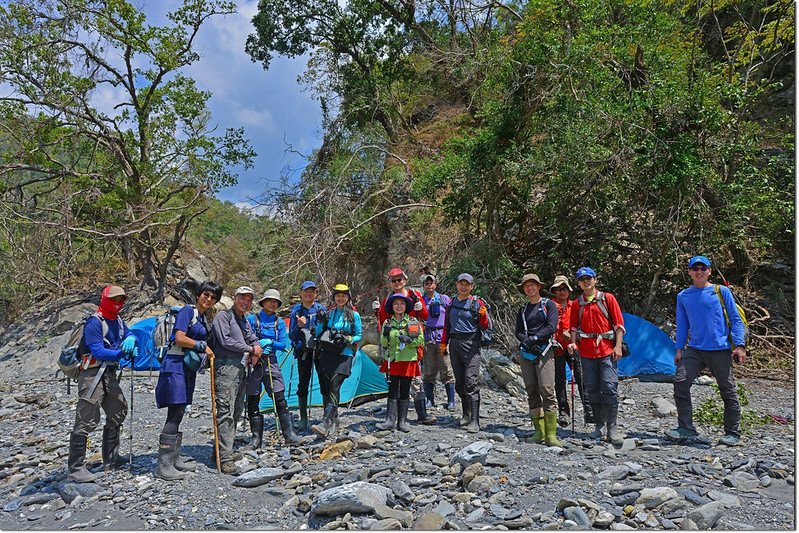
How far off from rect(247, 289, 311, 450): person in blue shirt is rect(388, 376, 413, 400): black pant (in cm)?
117

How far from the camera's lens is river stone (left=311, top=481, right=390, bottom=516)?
3.89 m

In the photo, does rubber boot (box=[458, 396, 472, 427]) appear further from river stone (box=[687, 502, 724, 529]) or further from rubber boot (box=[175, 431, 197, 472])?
rubber boot (box=[175, 431, 197, 472])

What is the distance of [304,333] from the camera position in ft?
20.3

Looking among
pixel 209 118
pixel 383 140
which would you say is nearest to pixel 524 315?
pixel 383 140

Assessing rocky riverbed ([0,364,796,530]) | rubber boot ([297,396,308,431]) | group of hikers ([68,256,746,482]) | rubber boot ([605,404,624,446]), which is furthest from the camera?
rubber boot ([297,396,308,431])

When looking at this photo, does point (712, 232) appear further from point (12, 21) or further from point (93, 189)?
point (12, 21)

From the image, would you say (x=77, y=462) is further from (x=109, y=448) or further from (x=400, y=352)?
(x=400, y=352)

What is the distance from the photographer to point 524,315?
5914 mm

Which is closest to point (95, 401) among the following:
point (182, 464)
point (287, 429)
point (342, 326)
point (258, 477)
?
point (182, 464)

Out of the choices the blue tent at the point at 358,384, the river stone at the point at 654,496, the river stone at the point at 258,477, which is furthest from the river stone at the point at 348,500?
the blue tent at the point at 358,384

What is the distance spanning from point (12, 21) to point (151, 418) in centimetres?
1388

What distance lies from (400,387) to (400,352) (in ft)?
1.65

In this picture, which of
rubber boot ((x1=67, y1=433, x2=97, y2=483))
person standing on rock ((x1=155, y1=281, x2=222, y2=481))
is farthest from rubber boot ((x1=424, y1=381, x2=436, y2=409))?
rubber boot ((x1=67, y1=433, x2=97, y2=483))

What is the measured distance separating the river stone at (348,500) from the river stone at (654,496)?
1.94m
